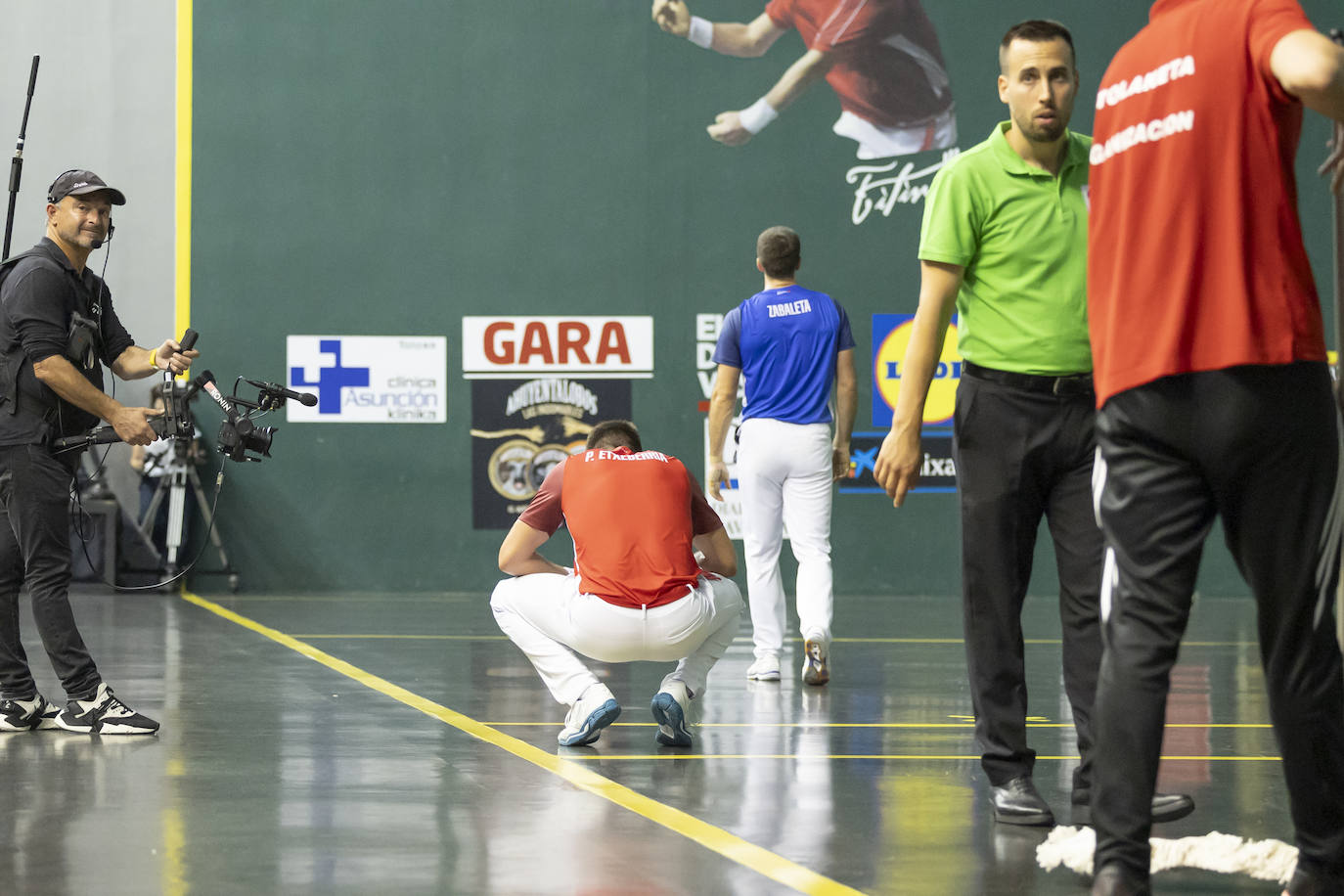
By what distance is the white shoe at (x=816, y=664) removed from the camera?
6.49 metres

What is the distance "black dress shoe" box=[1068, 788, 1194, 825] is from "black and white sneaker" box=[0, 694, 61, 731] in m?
3.36

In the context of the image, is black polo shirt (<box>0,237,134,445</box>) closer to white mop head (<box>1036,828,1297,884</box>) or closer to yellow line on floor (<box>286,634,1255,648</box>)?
yellow line on floor (<box>286,634,1255,648</box>)

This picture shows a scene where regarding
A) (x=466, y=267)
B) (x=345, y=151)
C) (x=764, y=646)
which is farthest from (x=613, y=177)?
(x=764, y=646)

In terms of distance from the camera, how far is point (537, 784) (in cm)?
436

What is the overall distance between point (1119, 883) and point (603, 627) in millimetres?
2338

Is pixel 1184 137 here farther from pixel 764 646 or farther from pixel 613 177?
pixel 613 177

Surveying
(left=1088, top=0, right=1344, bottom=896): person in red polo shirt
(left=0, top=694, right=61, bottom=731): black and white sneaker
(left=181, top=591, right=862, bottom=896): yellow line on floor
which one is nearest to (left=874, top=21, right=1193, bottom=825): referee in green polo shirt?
(left=181, top=591, right=862, bottom=896): yellow line on floor

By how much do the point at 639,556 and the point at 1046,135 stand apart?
184 cm

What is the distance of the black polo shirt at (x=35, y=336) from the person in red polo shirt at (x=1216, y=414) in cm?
366

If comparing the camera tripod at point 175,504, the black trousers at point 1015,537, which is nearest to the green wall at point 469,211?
the camera tripod at point 175,504

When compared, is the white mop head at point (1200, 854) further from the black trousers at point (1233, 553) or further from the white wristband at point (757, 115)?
the white wristband at point (757, 115)

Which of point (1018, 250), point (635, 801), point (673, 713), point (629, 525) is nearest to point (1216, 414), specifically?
point (1018, 250)

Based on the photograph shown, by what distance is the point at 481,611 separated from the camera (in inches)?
388
